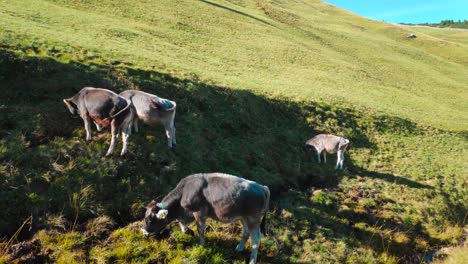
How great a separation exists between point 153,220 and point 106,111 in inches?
171

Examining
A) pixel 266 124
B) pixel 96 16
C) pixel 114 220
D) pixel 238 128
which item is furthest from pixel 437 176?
pixel 96 16

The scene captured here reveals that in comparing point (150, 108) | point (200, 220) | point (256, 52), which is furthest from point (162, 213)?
point (256, 52)

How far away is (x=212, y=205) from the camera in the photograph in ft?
32.7

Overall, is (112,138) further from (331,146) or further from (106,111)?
(331,146)

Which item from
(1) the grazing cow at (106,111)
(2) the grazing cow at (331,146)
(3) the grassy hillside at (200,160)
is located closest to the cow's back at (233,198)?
(3) the grassy hillside at (200,160)

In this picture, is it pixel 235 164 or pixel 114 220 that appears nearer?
pixel 114 220

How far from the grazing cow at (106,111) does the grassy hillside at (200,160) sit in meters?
0.78

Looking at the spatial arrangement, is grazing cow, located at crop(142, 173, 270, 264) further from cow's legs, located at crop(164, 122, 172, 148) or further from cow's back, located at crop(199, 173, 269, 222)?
cow's legs, located at crop(164, 122, 172, 148)

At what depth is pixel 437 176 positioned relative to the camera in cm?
2094

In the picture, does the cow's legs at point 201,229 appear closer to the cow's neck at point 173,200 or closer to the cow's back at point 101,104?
the cow's neck at point 173,200

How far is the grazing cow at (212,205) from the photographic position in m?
9.83

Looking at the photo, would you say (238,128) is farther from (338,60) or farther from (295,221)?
(338,60)

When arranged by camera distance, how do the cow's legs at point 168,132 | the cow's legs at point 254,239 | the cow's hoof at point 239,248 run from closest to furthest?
the cow's legs at point 254,239 < the cow's hoof at point 239,248 < the cow's legs at point 168,132

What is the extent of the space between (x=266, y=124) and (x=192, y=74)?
23.7 feet
